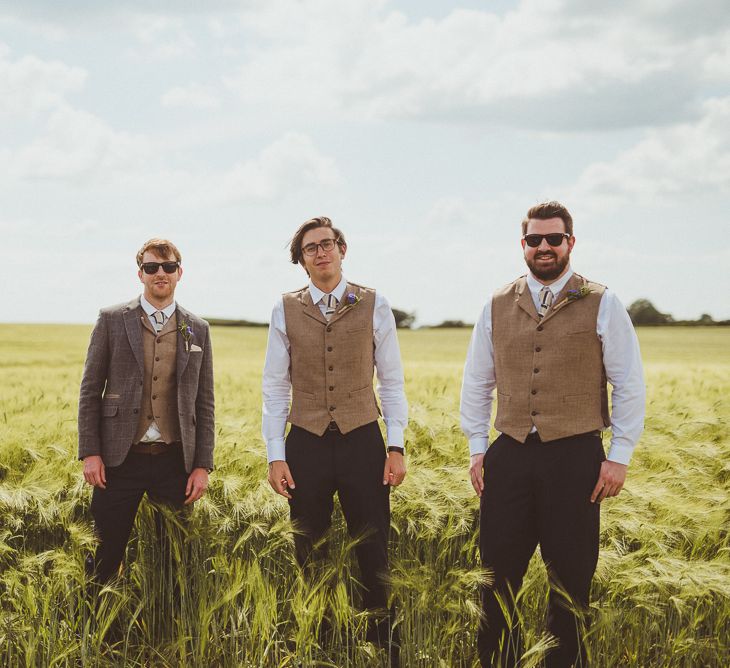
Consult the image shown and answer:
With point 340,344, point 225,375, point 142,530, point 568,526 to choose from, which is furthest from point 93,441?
point 225,375

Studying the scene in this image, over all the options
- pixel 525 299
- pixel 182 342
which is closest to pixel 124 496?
pixel 182 342

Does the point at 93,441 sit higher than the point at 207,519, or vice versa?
the point at 93,441

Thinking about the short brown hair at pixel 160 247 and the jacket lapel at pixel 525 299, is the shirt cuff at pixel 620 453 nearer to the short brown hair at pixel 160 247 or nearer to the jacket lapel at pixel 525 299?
the jacket lapel at pixel 525 299

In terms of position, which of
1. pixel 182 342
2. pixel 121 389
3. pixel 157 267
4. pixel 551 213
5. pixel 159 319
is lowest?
pixel 121 389

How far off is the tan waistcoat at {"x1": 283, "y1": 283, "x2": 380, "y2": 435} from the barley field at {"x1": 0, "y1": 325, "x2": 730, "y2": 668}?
2.02 ft

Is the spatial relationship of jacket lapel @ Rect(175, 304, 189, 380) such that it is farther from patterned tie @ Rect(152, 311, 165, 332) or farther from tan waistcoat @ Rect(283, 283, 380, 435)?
tan waistcoat @ Rect(283, 283, 380, 435)

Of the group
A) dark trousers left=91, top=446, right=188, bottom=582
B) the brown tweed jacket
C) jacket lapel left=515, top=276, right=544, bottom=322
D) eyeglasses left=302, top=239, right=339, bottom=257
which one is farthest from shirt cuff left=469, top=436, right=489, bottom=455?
dark trousers left=91, top=446, right=188, bottom=582

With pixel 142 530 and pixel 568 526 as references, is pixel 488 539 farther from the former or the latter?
pixel 142 530

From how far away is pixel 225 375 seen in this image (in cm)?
1088

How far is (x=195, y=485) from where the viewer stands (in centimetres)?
382

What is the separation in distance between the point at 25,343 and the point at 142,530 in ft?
74.6

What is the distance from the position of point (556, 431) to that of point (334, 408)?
38.6 inches

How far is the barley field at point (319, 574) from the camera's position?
10.9ft

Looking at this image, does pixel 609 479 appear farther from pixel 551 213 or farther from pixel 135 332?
pixel 135 332
